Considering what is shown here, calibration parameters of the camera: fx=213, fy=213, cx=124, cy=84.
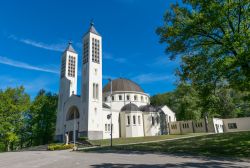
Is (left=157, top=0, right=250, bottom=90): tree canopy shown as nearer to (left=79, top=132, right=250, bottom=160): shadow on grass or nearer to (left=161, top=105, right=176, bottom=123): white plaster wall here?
(left=79, top=132, right=250, bottom=160): shadow on grass

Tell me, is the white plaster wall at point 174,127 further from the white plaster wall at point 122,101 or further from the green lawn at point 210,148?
the green lawn at point 210,148

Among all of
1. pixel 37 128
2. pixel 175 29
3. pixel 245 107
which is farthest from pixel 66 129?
pixel 245 107

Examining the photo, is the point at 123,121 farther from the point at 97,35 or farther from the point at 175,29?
the point at 175,29

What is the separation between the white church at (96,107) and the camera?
41.3 meters

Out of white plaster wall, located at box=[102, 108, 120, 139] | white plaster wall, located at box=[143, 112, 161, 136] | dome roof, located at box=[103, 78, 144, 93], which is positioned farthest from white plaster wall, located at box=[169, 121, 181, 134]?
white plaster wall, located at box=[102, 108, 120, 139]

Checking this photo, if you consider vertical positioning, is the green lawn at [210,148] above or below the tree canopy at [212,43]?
below

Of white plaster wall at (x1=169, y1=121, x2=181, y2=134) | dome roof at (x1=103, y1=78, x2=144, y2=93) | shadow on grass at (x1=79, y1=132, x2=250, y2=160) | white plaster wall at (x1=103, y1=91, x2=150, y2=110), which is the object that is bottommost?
shadow on grass at (x1=79, y1=132, x2=250, y2=160)

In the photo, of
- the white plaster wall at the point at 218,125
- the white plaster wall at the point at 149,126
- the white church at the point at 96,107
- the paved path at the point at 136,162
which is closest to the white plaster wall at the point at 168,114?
the white church at the point at 96,107

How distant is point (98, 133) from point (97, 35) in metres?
21.4

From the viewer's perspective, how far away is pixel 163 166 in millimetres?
10531

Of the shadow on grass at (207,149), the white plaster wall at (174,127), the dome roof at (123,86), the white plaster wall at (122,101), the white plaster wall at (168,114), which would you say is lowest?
the shadow on grass at (207,149)

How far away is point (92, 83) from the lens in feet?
140

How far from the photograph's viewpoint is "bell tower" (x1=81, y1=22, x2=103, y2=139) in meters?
40.2

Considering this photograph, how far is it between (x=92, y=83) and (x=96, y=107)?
16.0 ft
